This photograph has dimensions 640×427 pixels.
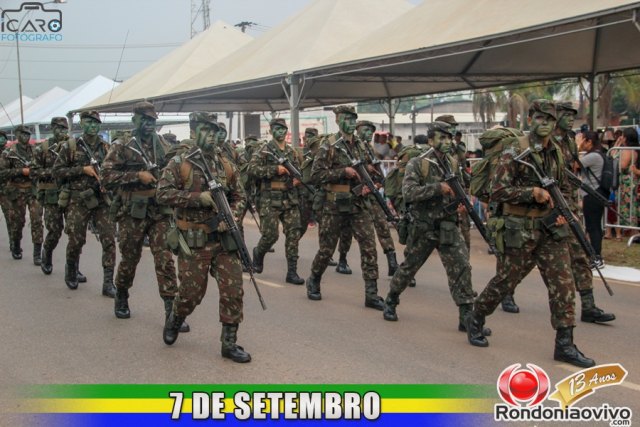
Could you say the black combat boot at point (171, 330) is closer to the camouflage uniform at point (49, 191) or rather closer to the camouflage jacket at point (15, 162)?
the camouflage uniform at point (49, 191)

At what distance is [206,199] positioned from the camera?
5.02 meters

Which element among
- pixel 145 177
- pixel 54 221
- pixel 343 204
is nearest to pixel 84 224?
pixel 54 221

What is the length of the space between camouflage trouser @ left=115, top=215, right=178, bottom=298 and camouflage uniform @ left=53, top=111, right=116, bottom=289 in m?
1.13

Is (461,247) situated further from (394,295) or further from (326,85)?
(326,85)

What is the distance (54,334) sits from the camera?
6.24m

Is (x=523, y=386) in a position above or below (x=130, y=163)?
below

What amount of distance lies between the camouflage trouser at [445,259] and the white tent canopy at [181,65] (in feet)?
56.7

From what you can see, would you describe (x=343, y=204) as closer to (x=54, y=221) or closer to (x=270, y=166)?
(x=270, y=166)

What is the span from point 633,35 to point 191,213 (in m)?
10.3

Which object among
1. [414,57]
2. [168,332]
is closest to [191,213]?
[168,332]

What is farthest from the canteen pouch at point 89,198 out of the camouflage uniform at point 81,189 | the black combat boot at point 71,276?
the black combat boot at point 71,276

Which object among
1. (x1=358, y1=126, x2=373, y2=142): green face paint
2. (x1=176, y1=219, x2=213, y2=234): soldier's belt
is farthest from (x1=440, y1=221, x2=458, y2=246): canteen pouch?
(x1=358, y1=126, x2=373, y2=142): green face paint

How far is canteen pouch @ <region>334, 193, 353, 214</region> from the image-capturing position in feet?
22.7

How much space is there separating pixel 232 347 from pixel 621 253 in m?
6.71
